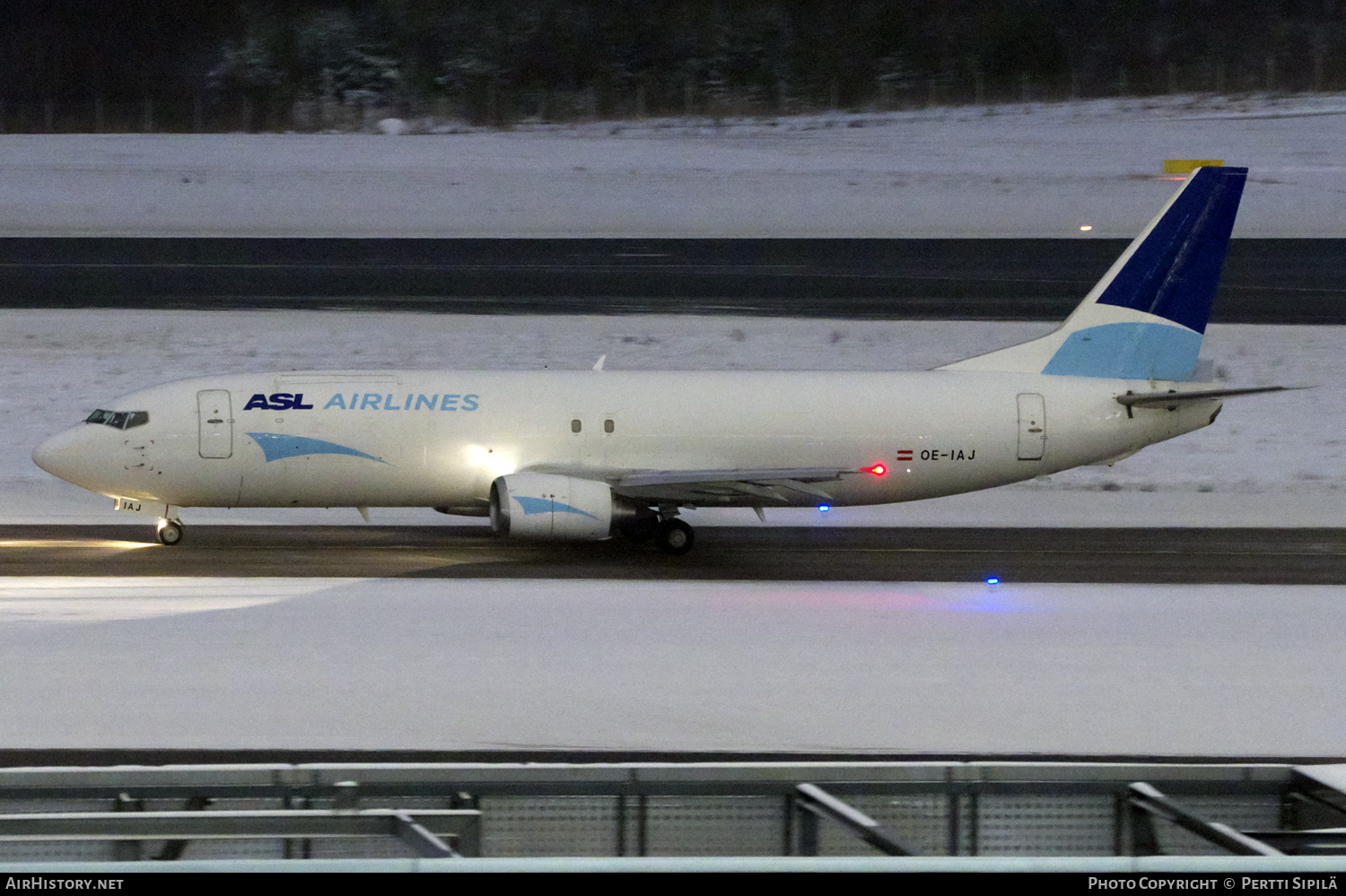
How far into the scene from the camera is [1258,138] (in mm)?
72438

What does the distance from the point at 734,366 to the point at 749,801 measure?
1324 inches

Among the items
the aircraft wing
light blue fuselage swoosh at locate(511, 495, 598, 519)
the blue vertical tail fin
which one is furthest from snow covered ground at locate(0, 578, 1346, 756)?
the blue vertical tail fin

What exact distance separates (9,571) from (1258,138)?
62.2 meters

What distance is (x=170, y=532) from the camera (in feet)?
94.8

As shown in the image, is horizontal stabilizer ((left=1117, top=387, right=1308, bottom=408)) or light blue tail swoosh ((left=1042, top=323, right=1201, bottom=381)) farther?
light blue tail swoosh ((left=1042, top=323, right=1201, bottom=381))

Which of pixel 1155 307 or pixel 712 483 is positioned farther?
pixel 1155 307

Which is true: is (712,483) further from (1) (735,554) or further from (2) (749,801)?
(2) (749,801)

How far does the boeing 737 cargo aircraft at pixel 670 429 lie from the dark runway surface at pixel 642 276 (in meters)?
14.9

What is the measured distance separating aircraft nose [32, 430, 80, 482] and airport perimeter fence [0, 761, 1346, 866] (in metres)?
20.8

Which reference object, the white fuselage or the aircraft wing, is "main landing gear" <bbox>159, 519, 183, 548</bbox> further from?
the aircraft wing

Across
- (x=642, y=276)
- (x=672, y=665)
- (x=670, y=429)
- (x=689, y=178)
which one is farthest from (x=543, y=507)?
(x=689, y=178)

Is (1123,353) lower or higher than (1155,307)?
lower

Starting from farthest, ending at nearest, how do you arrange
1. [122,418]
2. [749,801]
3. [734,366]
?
1. [734,366]
2. [122,418]
3. [749,801]

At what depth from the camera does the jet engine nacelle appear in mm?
27172
